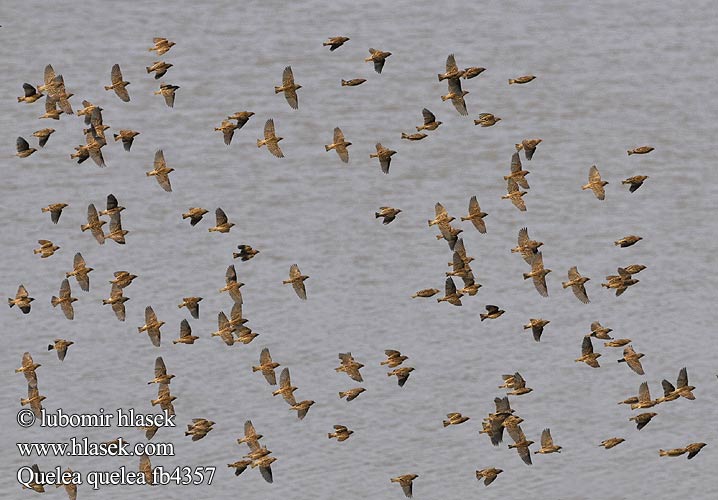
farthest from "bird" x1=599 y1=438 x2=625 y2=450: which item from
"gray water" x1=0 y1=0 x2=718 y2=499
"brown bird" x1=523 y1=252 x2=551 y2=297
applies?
"brown bird" x1=523 y1=252 x2=551 y2=297

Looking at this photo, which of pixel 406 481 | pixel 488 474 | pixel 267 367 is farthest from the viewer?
pixel 488 474

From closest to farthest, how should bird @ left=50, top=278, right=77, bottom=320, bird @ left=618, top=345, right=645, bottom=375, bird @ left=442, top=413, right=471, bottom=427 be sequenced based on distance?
bird @ left=50, top=278, right=77, bottom=320 < bird @ left=442, top=413, right=471, bottom=427 < bird @ left=618, top=345, right=645, bottom=375

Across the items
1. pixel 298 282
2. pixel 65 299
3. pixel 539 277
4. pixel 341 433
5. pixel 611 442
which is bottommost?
pixel 611 442

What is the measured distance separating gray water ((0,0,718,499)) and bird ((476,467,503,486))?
1.06 meters

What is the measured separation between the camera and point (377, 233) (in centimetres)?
8112

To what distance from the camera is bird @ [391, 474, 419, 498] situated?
65062 mm

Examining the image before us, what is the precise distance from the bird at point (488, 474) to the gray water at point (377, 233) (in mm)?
1062

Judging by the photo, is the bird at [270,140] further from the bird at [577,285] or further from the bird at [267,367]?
the bird at [577,285]

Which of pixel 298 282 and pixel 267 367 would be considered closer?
pixel 298 282

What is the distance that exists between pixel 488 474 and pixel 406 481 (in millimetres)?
2530

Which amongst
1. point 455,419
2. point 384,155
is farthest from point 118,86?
point 455,419

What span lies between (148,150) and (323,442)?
1938cm

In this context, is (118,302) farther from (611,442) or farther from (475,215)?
(611,442)

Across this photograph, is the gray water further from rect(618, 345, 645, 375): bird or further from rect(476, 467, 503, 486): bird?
rect(618, 345, 645, 375): bird
